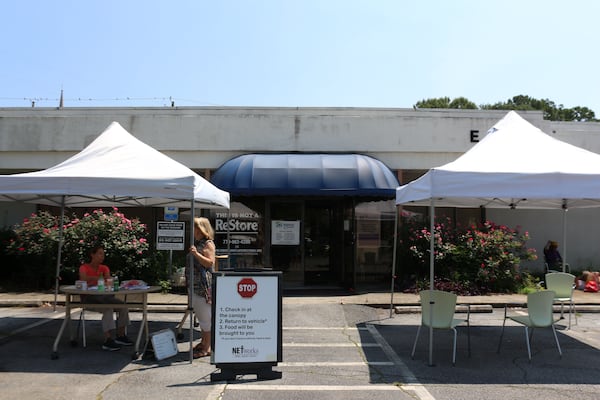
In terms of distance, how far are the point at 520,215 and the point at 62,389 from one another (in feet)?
45.7

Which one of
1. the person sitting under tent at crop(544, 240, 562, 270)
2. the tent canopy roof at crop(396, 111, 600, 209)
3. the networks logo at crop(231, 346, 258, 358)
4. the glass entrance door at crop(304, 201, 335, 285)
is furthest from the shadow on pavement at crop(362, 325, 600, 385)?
the glass entrance door at crop(304, 201, 335, 285)

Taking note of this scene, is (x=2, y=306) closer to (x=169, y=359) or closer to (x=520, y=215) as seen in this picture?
(x=169, y=359)

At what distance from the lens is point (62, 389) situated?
17.2 feet

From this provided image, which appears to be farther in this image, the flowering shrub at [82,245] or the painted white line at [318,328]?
the flowering shrub at [82,245]

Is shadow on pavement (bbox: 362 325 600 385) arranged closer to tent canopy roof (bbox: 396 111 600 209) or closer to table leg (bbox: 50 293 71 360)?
tent canopy roof (bbox: 396 111 600 209)

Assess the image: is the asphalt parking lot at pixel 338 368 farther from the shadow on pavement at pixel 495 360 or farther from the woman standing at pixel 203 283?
the woman standing at pixel 203 283

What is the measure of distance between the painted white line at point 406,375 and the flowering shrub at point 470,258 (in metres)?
5.01

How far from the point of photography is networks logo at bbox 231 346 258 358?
5617mm

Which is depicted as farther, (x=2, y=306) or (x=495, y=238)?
(x=495, y=238)

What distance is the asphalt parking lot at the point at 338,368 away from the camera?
5.23m

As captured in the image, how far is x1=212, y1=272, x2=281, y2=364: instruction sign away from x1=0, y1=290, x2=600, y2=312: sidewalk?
484 centimetres

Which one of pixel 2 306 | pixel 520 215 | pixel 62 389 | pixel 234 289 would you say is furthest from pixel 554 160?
pixel 2 306

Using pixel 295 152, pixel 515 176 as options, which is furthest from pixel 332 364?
pixel 295 152

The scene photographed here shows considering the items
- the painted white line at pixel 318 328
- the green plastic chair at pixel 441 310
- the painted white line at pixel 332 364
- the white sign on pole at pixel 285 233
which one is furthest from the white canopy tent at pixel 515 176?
the white sign on pole at pixel 285 233
